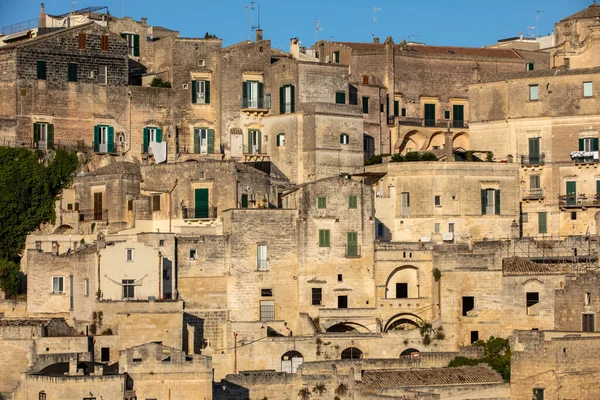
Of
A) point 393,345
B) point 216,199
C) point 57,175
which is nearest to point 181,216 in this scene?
point 216,199

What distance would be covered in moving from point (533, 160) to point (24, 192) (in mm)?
22334

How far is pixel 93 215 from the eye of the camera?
68.8 m

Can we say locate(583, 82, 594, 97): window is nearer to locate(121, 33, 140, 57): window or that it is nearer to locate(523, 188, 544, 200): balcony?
locate(523, 188, 544, 200): balcony

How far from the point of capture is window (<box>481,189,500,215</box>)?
70.1 meters

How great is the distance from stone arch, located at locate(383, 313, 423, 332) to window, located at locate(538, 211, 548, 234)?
10184 mm

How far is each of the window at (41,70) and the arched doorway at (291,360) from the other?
18.7 meters

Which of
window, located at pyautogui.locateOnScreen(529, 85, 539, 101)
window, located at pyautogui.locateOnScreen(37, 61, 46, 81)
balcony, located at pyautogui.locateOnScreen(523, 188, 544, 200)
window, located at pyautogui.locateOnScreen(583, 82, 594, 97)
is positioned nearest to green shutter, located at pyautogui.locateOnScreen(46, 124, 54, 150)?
window, located at pyautogui.locateOnScreen(37, 61, 46, 81)

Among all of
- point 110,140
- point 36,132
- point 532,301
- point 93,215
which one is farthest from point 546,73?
point 36,132

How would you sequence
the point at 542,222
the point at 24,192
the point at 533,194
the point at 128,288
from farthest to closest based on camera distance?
the point at 533,194
the point at 542,222
the point at 24,192
the point at 128,288

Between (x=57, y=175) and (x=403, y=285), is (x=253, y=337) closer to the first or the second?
(x=403, y=285)

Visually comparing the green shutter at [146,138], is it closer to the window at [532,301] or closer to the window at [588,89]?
the window at [588,89]

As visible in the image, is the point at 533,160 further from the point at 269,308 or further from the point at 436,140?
the point at 269,308

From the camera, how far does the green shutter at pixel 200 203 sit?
6725 centimetres

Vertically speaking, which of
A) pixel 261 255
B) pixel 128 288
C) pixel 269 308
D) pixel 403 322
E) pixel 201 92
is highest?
pixel 201 92
